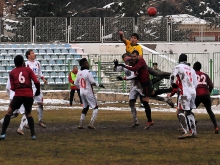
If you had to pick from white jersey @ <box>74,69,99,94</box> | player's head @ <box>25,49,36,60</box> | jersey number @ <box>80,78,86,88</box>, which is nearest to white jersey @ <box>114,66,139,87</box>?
white jersey @ <box>74,69,99,94</box>

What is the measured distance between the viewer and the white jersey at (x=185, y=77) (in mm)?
15992

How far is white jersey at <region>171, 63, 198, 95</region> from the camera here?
15992mm

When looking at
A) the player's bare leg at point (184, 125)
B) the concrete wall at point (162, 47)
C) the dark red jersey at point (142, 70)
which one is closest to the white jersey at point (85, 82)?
the dark red jersey at point (142, 70)

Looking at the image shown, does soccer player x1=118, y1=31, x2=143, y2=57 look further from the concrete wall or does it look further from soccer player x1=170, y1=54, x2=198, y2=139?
the concrete wall

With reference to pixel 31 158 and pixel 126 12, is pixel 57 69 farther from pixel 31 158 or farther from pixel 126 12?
pixel 31 158

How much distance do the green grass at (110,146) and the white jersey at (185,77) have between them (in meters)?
1.13

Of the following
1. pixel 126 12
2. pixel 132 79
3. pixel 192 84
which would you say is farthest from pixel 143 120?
pixel 126 12

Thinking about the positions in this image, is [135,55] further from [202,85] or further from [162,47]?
[162,47]

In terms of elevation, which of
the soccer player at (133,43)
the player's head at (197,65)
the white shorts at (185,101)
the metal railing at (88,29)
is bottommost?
the white shorts at (185,101)

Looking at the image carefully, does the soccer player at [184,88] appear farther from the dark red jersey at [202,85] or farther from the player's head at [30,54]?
the player's head at [30,54]

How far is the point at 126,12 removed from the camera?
209 feet

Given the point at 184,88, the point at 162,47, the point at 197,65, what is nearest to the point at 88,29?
the point at 162,47

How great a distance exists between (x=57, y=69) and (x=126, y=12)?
906 inches

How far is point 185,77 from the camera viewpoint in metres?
16.0
